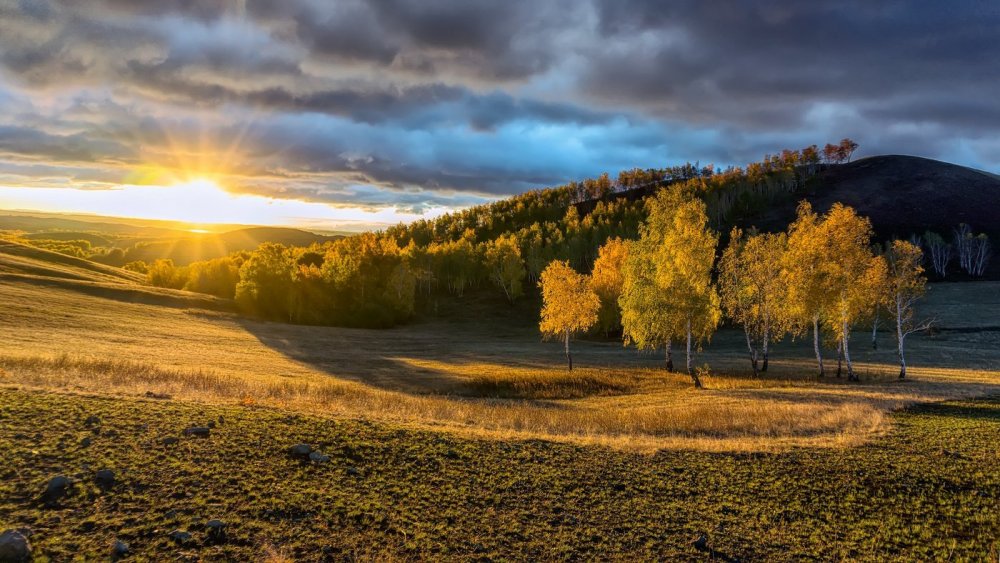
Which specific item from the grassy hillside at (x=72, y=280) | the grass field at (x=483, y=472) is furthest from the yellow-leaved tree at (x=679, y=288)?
the grassy hillside at (x=72, y=280)

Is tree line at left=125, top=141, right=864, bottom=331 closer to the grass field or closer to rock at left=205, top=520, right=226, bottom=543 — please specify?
the grass field

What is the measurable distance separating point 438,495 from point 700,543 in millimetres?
6504

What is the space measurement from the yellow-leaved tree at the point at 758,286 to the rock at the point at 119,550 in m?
47.7

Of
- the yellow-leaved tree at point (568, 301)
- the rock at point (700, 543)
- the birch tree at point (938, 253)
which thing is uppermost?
the birch tree at point (938, 253)

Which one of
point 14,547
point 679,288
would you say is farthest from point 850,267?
point 14,547

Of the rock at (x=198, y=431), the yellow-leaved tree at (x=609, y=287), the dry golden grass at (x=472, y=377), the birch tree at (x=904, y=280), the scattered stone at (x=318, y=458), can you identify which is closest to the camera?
the scattered stone at (x=318, y=458)

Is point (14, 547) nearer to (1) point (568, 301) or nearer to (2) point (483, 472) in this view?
(2) point (483, 472)

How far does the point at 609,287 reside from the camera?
87.2 m

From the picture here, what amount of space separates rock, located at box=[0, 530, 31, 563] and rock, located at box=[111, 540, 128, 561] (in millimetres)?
1273

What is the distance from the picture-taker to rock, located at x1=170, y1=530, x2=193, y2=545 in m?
10.0

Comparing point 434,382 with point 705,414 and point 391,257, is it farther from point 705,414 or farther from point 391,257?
point 391,257

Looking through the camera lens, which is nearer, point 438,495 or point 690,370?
point 438,495

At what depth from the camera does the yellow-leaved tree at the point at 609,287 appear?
8581 cm

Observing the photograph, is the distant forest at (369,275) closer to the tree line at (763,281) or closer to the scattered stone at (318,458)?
the tree line at (763,281)
